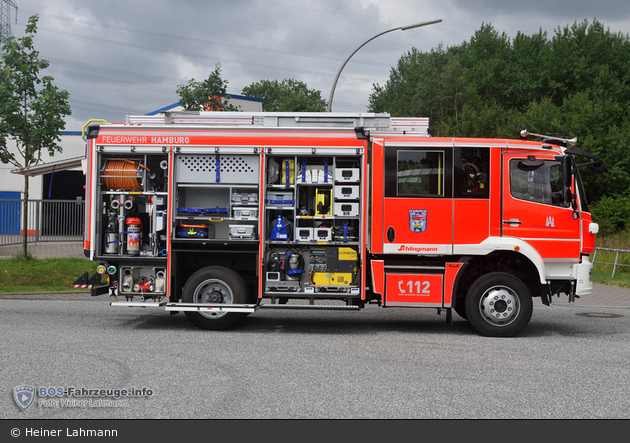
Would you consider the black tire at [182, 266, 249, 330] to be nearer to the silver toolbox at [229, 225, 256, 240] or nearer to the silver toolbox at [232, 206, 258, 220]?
the silver toolbox at [229, 225, 256, 240]

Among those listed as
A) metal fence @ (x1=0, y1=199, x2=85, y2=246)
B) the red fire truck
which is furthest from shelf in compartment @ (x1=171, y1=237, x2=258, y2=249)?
metal fence @ (x1=0, y1=199, x2=85, y2=246)

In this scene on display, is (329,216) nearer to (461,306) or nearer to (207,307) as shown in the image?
(207,307)

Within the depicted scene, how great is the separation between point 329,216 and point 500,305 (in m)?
2.87

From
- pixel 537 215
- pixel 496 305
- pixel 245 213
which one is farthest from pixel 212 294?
pixel 537 215

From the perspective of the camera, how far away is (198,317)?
9445 mm

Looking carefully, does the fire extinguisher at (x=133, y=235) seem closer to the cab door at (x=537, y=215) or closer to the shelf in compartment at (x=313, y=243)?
the shelf in compartment at (x=313, y=243)

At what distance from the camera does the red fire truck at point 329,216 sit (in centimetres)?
909

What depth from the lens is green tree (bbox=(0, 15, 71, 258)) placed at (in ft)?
53.2

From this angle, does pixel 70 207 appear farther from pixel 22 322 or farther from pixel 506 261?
pixel 506 261

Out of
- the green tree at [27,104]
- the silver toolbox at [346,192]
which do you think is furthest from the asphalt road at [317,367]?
the green tree at [27,104]

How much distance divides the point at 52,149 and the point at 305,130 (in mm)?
10549

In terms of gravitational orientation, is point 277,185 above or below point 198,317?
above

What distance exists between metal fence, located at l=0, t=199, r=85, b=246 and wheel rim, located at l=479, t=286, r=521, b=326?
1550cm

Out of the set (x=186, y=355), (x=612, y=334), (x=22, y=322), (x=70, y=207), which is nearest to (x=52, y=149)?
(x=70, y=207)
